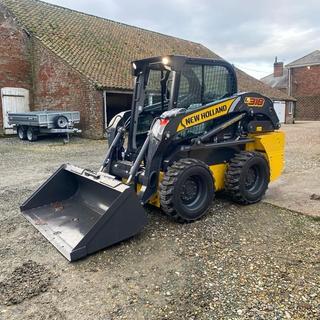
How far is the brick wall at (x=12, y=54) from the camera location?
16.8 meters

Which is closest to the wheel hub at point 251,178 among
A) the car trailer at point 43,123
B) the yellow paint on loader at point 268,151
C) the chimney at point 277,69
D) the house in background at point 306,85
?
the yellow paint on loader at point 268,151

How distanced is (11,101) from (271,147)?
1505 cm

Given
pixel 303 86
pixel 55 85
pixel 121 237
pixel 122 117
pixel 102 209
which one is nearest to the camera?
pixel 121 237

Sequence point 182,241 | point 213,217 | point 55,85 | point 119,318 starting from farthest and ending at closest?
point 55,85
point 213,217
point 182,241
point 119,318

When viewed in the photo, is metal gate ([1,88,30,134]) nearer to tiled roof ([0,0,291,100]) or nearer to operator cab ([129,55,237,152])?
tiled roof ([0,0,291,100])

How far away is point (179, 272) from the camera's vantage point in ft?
10.8

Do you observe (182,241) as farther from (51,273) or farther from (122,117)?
(122,117)

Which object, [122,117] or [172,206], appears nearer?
[172,206]

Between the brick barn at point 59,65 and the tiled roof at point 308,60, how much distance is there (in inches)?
851

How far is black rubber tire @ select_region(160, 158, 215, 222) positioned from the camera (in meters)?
4.20

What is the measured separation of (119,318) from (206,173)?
2.42 m

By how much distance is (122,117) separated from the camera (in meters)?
5.49

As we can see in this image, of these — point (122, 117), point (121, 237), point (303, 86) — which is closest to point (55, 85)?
point (122, 117)

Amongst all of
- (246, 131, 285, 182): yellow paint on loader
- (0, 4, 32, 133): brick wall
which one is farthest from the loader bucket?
(0, 4, 32, 133): brick wall
